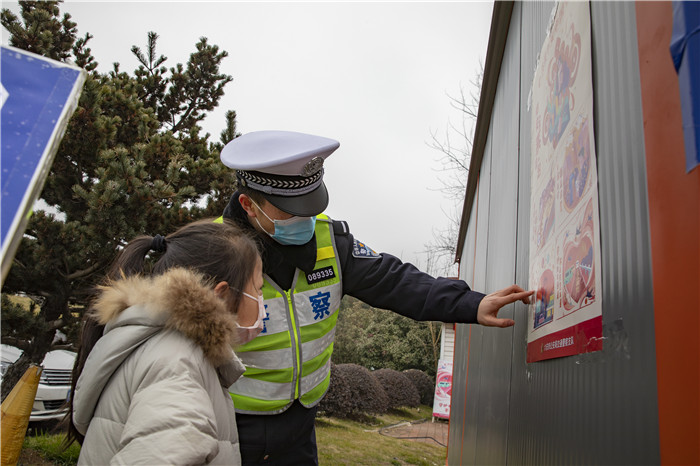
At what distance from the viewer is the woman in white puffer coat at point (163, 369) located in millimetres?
1176

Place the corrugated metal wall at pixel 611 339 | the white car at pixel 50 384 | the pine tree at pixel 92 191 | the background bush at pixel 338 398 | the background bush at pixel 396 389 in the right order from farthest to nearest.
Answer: the background bush at pixel 396 389 → the background bush at pixel 338 398 → the white car at pixel 50 384 → the pine tree at pixel 92 191 → the corrugated metal wall at pixel 611 339

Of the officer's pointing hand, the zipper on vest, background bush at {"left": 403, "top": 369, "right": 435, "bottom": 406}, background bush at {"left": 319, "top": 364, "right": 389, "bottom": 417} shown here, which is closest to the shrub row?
background bush at {"left": 319, "top": 364, "right": 389, "bottom": 417}

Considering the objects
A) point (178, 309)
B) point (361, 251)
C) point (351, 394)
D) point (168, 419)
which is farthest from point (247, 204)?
point (351, 394)

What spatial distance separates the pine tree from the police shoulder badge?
3.10m

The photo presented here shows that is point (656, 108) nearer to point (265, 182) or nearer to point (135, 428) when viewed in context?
point (135, 428)

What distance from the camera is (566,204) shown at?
1.60m

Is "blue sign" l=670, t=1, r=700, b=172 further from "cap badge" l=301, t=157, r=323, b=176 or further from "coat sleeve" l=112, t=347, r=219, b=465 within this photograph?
"cap badge" l=301, t=157, r=323, b=176

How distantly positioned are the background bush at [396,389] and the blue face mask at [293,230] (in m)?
14.0

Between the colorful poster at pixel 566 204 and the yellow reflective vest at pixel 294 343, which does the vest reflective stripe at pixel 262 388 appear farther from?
the colorful poster at pixel 566 204

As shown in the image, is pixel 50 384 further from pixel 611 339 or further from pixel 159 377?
pixel 611 339

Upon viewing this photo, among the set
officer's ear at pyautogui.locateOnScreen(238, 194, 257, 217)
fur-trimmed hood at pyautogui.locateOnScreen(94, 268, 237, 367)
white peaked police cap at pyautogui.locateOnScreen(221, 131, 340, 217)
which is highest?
white peaked police cap at pyautogui.locateOnScreen(221, 131, 340, 217)

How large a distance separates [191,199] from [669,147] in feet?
18.2

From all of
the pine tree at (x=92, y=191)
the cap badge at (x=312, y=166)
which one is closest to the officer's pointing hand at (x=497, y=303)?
the cap badge at (x=312, y=166)

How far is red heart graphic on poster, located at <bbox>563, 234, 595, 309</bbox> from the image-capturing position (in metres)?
1.36
